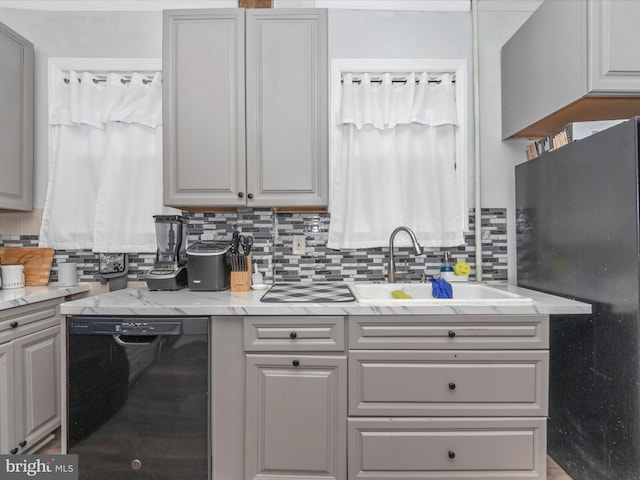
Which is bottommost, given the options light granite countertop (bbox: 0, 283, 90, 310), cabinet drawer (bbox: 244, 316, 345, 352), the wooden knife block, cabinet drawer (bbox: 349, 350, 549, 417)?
cabinet drawer (bbox: 349, 350, 549, 417)

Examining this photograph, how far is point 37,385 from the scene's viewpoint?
72.9 inches

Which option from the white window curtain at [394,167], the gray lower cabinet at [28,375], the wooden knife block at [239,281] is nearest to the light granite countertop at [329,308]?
the wooden knife block at [239,281]

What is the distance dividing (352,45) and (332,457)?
2.24 metres

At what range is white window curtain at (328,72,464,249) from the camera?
7.11 ft

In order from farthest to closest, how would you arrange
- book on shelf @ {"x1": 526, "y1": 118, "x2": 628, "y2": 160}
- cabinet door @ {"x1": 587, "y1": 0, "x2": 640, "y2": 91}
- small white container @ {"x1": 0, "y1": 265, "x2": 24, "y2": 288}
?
small white container @ {"x1": 0, "y1": 265, "x2": 24, "y2": 288}
book on shelf @ {"x1": 526, "y1": 118, "x2": 628, "y2": 160}
cabinet door @ {"x1": 587, "y1": 0, "x2": 640, "y2": 91}

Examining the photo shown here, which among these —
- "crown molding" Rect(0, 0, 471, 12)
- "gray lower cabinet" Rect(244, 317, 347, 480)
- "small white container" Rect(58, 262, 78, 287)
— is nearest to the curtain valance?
"crown molding" Rect(0, 0, 471, 12)

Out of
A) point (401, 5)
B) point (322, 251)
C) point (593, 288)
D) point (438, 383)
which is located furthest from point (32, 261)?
point (593, 288)

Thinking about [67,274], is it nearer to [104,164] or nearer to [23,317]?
[23,317]

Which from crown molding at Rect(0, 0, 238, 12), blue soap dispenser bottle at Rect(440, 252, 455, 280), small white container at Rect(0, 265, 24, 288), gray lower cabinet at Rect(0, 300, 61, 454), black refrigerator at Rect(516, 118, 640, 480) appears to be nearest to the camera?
black refrigerator at Rect(516, 118, 640, 480)

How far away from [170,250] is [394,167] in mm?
1413

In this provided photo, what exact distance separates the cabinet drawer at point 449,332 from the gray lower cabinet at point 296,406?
0.12 m

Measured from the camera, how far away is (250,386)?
155 cm

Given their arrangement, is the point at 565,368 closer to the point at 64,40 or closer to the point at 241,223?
the point at 241,223

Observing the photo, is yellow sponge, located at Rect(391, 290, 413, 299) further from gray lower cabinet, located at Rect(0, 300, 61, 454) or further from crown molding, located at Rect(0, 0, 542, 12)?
gray lower cabinet, located at Rect(0, 300, 61, 454)
